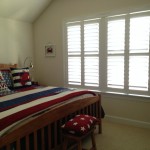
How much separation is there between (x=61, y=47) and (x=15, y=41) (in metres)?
1.05

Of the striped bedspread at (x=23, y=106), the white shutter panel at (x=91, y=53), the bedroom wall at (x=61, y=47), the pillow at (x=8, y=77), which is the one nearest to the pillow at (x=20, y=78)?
the pillow at (x=8, y=77)

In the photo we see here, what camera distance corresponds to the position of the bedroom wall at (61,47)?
3.35 metres

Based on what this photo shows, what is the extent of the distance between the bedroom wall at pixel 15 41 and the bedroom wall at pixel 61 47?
22 centimetres

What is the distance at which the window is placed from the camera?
3.22 meters

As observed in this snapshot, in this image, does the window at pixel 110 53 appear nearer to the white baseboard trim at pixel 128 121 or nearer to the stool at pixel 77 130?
the white baseboard trim at pixel 128 121

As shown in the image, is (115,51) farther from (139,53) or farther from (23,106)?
(23,106)

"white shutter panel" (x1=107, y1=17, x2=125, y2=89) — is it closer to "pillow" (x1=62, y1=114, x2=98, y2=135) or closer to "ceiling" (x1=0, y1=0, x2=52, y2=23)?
"pillow" (x1=62, y1=114, x2=98, y2=135)

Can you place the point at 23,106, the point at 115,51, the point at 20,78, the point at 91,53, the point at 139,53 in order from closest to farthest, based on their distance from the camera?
the point at 23,106
the point at 139,53
the point at 20,78
the point at 115,51
the point at 91,53

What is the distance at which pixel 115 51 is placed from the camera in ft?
11.5

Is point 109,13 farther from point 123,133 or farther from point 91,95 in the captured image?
point 123,133

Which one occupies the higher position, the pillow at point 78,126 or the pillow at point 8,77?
the pillow at point 8,77

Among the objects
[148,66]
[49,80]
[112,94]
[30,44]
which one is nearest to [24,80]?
[49,80]

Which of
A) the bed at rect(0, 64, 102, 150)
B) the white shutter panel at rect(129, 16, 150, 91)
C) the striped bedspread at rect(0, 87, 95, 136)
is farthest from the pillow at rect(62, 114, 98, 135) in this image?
the white shutter panel at rect(129, 16, 150, 91)

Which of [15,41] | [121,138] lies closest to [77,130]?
[121,138]
